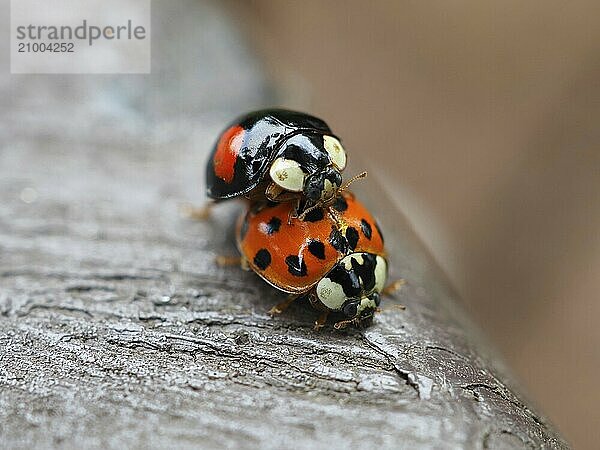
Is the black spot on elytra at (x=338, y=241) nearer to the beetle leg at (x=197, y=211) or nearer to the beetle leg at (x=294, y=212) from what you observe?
the beetle leg at (x=294, y=212)

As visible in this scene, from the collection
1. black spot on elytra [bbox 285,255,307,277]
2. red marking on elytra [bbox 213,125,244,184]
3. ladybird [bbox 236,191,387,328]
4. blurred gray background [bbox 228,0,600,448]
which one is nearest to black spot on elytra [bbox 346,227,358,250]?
ladybird [bbox 236,191,387,328]

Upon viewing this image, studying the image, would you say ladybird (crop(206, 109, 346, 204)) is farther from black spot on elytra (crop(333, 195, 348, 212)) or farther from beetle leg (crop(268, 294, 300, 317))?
beetle leg (crop(268, 294, 300, 317))

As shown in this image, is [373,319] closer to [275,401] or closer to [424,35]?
[275,401]

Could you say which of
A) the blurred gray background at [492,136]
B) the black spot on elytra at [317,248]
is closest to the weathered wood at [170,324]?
the black spot on elytra at [317,248]

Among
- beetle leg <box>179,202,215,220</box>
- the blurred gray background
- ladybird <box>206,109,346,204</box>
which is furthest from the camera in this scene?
the blurred gray background

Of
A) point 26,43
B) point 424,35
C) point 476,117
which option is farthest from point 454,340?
point 424,35

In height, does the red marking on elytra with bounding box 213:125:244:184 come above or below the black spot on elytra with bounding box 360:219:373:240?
above
